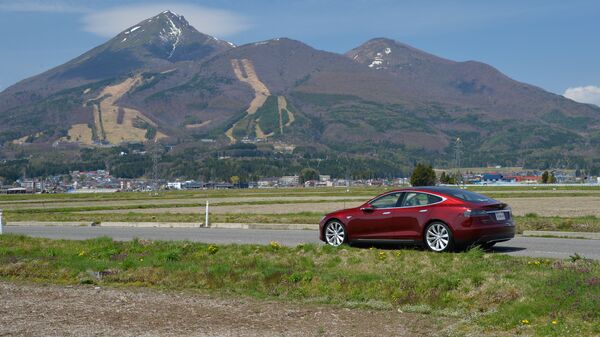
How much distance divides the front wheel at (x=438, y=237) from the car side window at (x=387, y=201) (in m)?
1.26

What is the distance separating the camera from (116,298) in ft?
44.8

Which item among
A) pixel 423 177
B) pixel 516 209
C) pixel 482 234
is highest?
pixel 423 177

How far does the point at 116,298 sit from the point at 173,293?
45.4 inches

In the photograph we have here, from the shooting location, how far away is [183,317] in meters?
12.0

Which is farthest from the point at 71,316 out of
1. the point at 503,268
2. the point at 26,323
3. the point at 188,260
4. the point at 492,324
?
the point at 503,268

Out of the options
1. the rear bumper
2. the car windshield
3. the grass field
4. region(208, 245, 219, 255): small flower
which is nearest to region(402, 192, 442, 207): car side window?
the car windshield

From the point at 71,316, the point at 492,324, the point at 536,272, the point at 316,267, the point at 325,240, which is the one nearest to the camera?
the point at 492,324

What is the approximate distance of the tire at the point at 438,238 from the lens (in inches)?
→ 675

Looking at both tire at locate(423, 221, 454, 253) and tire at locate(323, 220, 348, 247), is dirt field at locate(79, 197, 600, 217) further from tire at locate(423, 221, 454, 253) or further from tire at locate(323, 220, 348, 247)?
tire at locate(423, 221, 454, 253)

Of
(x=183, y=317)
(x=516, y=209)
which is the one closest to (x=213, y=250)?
(x=183, y=317)

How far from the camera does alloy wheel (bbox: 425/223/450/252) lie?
17.2 metres

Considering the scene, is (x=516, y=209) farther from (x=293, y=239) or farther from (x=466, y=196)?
(x=466, y=196)

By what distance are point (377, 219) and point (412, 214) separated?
3.24 feet

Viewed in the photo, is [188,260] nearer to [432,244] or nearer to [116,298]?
[116,298]
